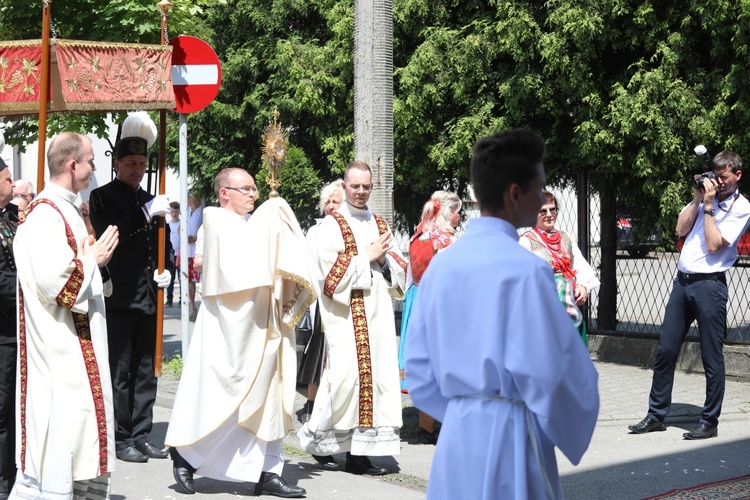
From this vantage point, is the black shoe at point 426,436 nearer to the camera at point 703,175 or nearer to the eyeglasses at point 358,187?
the eyeglasses at point 358,187

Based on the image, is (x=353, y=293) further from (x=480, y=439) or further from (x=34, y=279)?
(x=480, y=439)

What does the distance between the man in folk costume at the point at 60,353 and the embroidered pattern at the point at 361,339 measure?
1829 mm

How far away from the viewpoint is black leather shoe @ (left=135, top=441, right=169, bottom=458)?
7020 mm

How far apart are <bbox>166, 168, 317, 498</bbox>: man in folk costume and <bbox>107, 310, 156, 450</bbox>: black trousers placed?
102cm

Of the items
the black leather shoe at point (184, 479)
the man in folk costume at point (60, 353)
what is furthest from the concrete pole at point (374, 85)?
the man in folk costume at point (60, 353)

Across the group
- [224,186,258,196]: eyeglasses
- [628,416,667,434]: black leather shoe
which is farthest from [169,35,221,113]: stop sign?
[628,416,667,434]: black leather shoe

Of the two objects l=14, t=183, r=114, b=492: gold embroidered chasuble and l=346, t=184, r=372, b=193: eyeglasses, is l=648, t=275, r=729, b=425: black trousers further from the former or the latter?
l=14, t=183, r=114, b=492: gold embroidered chasuble

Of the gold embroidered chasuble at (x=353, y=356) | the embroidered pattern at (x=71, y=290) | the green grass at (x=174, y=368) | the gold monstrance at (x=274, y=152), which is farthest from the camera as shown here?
the green grass at (x=174, y=368)

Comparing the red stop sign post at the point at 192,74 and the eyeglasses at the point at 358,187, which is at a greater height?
the red stop sign post at the point at 192,74

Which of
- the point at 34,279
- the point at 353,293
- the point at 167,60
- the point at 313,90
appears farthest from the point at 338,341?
the point at 313,90

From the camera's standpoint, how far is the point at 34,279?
5.06 m

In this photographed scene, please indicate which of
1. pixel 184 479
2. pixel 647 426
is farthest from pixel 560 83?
pixel 184 479

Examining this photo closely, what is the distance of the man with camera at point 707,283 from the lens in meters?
7.36

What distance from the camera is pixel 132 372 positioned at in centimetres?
718
